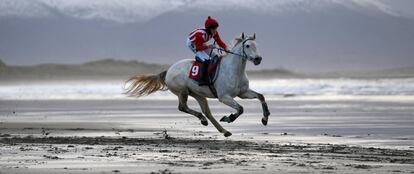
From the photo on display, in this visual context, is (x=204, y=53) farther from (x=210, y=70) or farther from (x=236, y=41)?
(x=236, y=41)

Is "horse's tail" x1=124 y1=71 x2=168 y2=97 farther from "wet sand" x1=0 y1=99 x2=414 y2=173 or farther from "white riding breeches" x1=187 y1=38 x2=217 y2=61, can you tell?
"white riding breeches" x1=187 y1=38 x2=217 y2=61

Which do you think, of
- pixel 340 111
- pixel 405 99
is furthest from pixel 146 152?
pixel 405 99

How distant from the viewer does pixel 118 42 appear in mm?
109688

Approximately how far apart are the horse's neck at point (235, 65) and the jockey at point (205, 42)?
40 cm

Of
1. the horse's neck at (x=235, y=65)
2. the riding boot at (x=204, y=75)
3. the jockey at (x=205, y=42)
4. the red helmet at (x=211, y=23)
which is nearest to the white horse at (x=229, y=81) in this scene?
the horse's neck at (x=235, y=65)

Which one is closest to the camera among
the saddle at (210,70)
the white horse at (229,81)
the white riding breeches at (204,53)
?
the white horse at (229,81)

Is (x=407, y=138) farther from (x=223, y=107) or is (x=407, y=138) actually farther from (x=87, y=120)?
(x=223, y=107)

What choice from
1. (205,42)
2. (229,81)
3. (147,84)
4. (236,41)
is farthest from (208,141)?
(147,84)

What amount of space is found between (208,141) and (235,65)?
1.47 metres

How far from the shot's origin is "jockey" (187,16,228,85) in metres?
17.9

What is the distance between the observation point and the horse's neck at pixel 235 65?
57.1 feet

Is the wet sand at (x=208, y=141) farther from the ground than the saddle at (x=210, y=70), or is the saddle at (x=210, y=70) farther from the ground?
the saddle at (x=210, y=70)

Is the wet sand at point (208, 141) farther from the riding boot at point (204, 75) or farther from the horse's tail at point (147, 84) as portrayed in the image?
the riding boot at point (204, 75)

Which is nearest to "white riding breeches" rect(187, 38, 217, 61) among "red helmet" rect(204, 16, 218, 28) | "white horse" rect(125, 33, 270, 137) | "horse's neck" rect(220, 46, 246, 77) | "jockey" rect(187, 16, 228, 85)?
"jockey" rect(187, 16, 228, 85)
